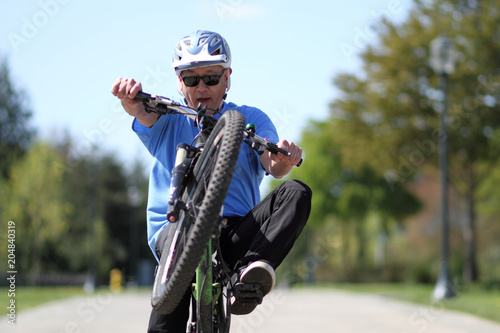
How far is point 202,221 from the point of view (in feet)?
11.1

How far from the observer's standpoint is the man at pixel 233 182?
3.85m

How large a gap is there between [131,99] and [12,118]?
6246 centimetres

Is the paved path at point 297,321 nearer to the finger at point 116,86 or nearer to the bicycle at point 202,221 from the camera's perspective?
the bicycle at point 202,221

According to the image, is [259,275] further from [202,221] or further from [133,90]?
[133,90]

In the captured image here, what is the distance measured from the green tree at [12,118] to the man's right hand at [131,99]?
59795mm

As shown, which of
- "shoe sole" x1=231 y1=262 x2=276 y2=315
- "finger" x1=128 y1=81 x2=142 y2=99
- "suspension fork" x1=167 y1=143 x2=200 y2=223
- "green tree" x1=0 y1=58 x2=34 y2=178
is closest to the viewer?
"suspension fork" x1=167 y1=143 x2=200 y2=223

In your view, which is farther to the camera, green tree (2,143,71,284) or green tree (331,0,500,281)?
green tree (2,143,71,284)

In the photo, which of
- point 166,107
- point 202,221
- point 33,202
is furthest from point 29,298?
point 202,221

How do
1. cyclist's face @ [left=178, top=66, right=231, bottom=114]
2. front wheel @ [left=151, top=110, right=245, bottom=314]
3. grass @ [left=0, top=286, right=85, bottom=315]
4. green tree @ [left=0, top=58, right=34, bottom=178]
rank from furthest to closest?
green tree @ [left=0, top=58, right=34, bottom=178] < grass @ [left=0, top=286, right=85, bottom=315] < cyclist's face @ [left=178, top=66, right=231, bottom=114] < front wheel @ [left=151, top=110, right=245, bottom=314]

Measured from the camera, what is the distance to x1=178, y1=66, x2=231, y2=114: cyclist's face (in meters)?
4.20

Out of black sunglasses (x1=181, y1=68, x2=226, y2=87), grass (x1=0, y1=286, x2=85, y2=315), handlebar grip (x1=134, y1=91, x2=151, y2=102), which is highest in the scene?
black sunglasses (x1=181, y1=68, x2=226, y2=87)

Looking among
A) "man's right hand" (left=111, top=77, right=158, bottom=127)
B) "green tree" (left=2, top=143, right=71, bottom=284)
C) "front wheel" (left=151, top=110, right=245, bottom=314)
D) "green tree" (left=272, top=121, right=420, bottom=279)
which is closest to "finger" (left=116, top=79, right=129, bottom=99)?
"man's right hand" (left=111, top=77, right=158, bottom=127)

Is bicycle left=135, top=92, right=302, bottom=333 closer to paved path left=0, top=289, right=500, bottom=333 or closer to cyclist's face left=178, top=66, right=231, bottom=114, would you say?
cyclist's face left=178, top=66, right=231, bottom=114

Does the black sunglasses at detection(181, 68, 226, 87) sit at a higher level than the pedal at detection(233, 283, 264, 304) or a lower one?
higher
